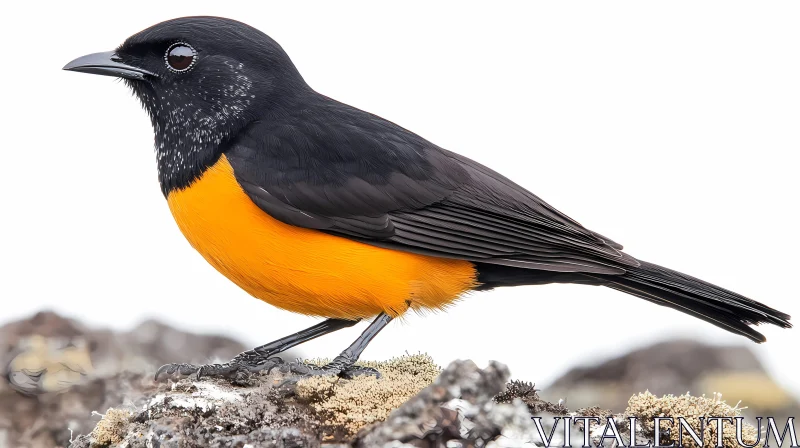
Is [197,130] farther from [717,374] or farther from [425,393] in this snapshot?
[717,374]

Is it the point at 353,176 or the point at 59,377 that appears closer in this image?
the point at 353,176

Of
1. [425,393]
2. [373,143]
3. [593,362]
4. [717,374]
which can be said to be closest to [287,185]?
[373,143]

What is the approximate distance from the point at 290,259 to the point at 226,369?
2.91 ft

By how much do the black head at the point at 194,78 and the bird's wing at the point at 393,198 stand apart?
0.19 metres

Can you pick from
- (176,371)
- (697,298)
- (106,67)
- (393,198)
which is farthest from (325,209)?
(697,298)

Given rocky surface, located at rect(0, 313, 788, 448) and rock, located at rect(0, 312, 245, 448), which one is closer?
rocky surface, located at rect(0, 313, 788, 448)

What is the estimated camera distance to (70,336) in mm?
7805

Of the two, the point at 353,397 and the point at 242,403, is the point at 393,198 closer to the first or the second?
the point at 353,397

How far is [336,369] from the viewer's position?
6.13 meters

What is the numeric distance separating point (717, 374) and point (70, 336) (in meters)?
6.32

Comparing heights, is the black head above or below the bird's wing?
above

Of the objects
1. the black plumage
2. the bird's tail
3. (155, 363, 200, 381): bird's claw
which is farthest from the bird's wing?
(155, 363, 200, 381): bird's claw

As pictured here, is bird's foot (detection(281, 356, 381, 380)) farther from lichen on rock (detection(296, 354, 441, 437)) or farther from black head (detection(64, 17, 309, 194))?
black head (detection(64, 17, 309, 194))

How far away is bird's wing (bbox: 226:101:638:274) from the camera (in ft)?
19.9
